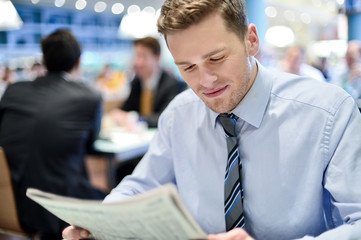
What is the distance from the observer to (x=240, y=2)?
1051 mm

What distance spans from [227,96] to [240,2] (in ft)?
0.88

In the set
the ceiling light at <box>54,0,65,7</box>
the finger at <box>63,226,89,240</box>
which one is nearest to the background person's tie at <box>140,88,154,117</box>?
the finger at <box>63,226,89,240</box>

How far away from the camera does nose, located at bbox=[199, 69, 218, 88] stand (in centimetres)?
100

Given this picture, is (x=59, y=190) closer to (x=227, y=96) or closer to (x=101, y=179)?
(x=227, y=96)

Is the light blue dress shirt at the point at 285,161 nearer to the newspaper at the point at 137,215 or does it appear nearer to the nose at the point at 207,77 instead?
the nose at the point at 207,77

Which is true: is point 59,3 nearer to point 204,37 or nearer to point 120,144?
point 120,144

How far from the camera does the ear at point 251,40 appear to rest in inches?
42.4

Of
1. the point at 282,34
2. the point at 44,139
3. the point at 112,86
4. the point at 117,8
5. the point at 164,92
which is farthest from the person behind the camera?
the point at 282,34

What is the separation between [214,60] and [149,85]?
2.49 meters

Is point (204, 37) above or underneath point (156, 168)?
above

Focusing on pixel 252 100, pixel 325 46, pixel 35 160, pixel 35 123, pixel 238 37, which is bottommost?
pixel 325 46

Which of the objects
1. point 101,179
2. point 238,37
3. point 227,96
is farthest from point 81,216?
point 101,179

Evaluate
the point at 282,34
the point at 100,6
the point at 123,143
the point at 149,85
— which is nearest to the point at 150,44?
the point at 149,85

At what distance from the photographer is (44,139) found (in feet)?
6.75
